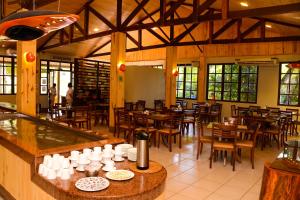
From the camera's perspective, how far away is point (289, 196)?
1853 millimetres

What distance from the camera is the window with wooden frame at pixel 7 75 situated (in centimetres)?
1252

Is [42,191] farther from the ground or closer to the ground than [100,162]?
closer to the ground

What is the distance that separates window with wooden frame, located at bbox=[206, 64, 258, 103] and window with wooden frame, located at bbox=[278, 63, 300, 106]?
3.50 feet

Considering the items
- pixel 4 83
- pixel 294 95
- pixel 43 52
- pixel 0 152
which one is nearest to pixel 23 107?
pixel 0 152

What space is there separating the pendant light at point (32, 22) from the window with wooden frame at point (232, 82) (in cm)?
1059

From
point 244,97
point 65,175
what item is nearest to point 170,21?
point 65,175

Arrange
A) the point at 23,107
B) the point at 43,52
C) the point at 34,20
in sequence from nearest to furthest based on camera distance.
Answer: the point at 34,20
the point at 23,107
the point at 43,52

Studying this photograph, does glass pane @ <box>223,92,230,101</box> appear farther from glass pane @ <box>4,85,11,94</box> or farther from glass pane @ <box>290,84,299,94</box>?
glass pane @ <box>4,85,11,94</box>

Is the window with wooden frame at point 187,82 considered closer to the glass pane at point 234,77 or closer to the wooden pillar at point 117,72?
the glass pane at point 234,77

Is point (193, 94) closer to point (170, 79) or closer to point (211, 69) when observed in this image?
point (211, 69)

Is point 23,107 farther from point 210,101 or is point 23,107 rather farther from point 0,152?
point 210,101

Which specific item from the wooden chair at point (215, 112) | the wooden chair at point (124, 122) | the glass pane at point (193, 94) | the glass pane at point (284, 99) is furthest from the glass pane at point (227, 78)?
the wooden chair at point (124, 122)

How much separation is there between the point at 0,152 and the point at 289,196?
3.40 m

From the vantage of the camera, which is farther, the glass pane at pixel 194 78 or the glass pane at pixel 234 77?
the glass pane at pixel 194 78
